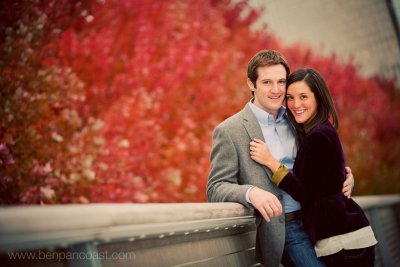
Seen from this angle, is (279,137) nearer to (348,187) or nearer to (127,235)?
(348,187)

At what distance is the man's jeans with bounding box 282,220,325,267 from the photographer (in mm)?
3068

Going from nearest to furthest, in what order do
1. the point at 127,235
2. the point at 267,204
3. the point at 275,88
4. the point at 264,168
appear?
the point at 127,235 < the point at 267,204 < the point at 264,168 < the point at 275,88

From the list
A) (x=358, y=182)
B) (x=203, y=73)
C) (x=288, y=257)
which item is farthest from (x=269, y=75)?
(x=358, y=182)

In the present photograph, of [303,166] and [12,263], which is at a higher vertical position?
[12,263]

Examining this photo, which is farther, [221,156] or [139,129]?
[139,129]

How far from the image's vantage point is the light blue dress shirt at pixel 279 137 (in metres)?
3.27

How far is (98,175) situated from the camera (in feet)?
26.4

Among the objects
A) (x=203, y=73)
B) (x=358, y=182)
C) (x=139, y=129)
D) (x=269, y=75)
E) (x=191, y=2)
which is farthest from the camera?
(x=358, y=182)

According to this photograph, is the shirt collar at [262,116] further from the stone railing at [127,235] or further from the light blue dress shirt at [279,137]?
the stone railing at [127,235]

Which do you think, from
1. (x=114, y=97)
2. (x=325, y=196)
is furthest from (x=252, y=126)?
(x=114, y=97)

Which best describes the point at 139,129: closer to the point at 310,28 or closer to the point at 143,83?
the point at 143,83

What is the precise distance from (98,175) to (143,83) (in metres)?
2.10

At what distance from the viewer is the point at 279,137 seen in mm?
3332

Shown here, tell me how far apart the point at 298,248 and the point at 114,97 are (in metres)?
Answer: 6.19
